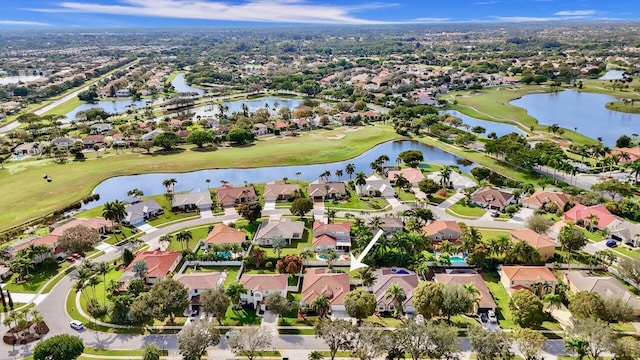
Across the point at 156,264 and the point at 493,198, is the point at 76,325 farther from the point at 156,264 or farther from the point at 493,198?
the point at 493,198

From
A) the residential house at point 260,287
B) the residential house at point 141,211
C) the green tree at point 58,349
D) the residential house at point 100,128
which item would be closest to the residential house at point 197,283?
the residential house at point 260,287

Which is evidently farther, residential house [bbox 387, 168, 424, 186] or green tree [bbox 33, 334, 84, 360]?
residential house [bbox 387, 168, 424, 186]

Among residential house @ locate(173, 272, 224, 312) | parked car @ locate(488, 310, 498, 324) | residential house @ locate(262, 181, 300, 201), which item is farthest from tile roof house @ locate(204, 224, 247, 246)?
parked car @ locate(488, 310, 498, 324)

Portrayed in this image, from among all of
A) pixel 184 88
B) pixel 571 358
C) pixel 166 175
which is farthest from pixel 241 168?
pixel 184 88

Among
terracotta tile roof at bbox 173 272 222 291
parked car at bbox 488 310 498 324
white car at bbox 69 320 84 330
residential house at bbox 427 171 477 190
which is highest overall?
residential house at bbox 427 171 477 190

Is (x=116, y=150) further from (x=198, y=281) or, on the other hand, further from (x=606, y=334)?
(x=606, y=334)

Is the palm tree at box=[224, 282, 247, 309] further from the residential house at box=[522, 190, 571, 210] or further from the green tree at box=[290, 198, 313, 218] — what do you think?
the residential house at box=[522, 190, 571, 210]
